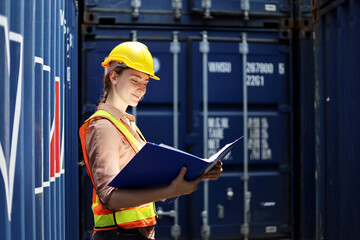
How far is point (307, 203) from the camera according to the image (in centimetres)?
600

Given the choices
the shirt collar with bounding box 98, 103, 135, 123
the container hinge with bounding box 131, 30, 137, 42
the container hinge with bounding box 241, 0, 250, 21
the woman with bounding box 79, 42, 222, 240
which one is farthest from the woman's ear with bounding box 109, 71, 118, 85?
the container hinge with bounding box 241, 0, 250, 21

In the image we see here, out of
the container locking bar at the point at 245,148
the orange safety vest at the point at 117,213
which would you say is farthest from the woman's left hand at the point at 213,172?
the container locking bar at the point at 245,148

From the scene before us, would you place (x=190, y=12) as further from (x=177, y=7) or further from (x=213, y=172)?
(x=213, y=172)

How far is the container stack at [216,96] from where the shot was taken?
575cm

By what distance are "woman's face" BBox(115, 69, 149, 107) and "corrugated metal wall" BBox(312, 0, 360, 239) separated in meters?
2.48

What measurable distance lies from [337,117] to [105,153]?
3174 mm

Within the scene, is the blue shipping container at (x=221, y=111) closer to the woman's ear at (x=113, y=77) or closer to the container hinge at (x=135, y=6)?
the container hinge at (x=135, y=6)

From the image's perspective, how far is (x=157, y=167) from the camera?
204 cm

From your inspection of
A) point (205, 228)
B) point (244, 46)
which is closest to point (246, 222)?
point (205, 228)

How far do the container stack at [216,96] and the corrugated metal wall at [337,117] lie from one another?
3.06 feet

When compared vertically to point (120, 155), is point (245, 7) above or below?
above

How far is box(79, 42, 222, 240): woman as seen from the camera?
211 centimetres

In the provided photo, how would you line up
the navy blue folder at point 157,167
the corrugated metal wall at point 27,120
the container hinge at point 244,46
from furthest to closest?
the container hinge at point 244,46 → the navy blue folder at point 157,167 → the corrugated metal wall at point 27,120

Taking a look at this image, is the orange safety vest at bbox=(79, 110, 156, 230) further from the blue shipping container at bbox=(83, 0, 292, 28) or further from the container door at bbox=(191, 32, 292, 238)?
the blue shipping container at bbox=(83, 0, 292, 28)
